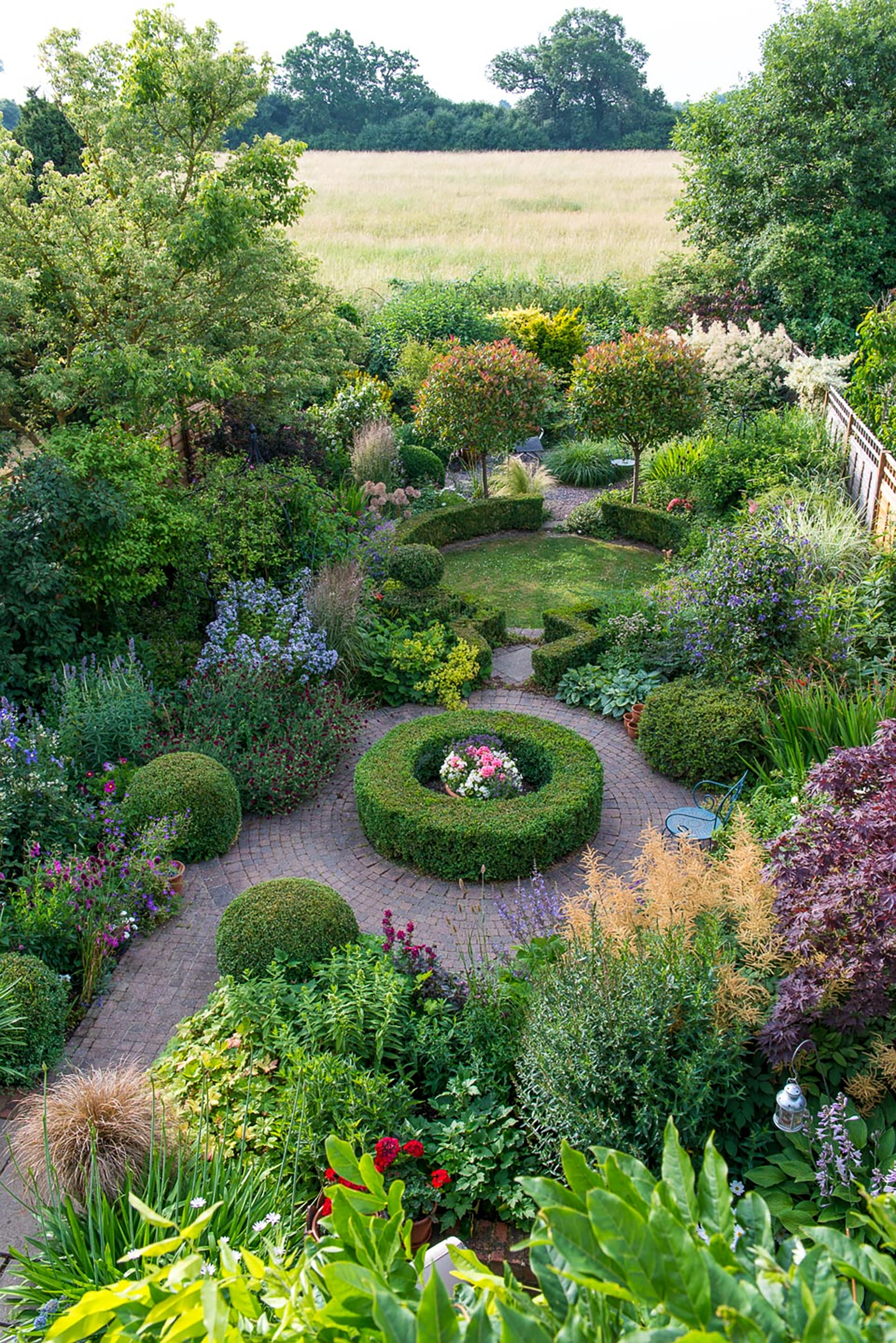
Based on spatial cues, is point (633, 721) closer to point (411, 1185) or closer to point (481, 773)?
point (481, 773)

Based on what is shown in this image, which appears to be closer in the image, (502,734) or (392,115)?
(502,734)

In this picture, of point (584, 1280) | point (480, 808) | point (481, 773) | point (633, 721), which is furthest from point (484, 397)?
point (584, 1280)

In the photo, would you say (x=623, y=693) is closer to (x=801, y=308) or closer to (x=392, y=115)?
(x=801, y=308)

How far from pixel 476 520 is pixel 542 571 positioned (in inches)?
67.1

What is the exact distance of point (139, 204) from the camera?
9664 millimetres

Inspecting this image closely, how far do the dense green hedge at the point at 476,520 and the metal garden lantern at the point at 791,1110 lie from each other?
10.2 m

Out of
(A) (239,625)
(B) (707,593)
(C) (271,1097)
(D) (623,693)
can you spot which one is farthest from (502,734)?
(C) (271,1097)

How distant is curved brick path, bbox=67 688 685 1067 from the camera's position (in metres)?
5.79

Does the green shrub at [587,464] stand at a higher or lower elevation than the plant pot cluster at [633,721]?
higher

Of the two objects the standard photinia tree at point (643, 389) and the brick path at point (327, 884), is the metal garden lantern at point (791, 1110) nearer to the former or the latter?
the brick path at point (327, 884)

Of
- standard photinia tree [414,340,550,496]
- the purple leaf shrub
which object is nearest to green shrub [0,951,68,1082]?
the purple leaf shrub

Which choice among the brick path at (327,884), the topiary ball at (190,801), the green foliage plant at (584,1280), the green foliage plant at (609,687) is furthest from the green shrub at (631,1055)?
the green foliage plant at (609,687)

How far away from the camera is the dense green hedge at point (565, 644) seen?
32.1 ft

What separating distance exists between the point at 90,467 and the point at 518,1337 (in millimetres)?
8737
